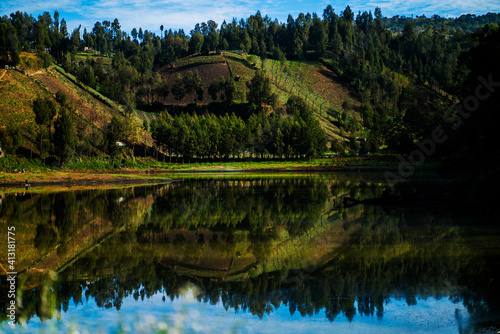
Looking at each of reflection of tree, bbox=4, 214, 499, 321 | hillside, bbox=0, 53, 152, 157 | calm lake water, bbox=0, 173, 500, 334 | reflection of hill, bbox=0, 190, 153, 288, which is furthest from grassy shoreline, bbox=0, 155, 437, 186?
reflection of tree, bbox=4, 214, 499, 321

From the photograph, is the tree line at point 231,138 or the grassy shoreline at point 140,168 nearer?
the grassy shoreline at point 140,168

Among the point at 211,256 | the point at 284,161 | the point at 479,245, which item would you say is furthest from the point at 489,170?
the point at 284,161

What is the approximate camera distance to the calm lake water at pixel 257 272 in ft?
38.9

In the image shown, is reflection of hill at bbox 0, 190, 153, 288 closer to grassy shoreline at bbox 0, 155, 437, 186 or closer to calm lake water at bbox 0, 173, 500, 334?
calm lake water at bbox 0, 173, 500, 334

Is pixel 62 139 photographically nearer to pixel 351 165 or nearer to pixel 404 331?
pixel 351 165

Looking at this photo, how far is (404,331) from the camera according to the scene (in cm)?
1115

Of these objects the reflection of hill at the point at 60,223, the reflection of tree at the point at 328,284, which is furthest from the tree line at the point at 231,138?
the reflection of tree at the point at 328,284

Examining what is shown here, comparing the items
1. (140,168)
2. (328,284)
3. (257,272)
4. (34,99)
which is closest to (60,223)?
(257,272)

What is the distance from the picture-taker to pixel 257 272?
53.8ft

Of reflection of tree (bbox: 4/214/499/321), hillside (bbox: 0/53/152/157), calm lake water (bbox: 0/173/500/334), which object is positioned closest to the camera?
calm lake water (bbox: 0/173/500/334)

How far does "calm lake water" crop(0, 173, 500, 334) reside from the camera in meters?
11.8

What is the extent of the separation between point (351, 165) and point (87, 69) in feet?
349

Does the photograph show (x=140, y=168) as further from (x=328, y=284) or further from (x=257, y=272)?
(x=328, y=284)

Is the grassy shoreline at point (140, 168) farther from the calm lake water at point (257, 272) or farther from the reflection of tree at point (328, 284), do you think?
the reflection of tree at point (328, 284)
